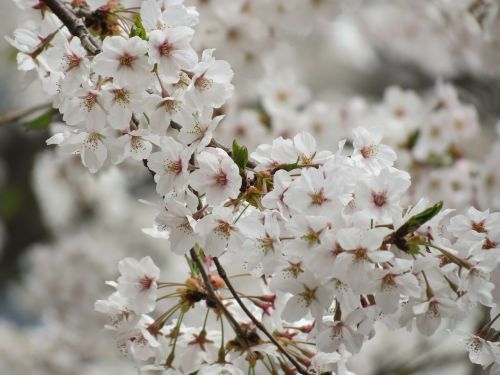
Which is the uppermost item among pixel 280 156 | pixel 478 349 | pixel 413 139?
pixel 280 156

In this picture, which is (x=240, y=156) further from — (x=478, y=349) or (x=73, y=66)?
(x=478, y=349)

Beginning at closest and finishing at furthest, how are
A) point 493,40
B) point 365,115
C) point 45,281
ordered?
1. point 493,40
2. point 365,115
3. point 45,281

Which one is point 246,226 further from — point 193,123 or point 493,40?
point 493,40

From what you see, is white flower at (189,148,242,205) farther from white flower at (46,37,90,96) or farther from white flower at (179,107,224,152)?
white flower at (46,37,90,96)

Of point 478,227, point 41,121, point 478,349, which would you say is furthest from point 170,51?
point 41,121

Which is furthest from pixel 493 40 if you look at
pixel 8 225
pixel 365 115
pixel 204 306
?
pixel 8 225

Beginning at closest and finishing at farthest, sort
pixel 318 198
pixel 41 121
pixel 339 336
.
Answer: pixel 318 198 < pixel 339 336 < pixel 41 121
